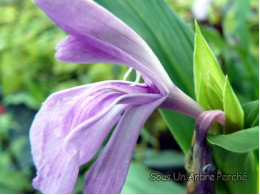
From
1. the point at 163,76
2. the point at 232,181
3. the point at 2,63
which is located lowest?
the point at 2,63

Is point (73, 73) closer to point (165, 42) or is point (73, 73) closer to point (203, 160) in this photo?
point (165, 42)

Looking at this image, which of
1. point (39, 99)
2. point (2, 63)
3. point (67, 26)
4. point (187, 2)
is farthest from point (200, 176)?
point (2, 63)

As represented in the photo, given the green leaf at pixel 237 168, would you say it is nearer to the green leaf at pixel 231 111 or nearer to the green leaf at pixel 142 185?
the green leaf at pixel 231 111

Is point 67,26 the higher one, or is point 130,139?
point 67,26

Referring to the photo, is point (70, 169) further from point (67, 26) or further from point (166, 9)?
point (166, 9)

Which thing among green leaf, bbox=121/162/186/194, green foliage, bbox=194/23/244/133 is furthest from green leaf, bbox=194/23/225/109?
green leaf, bbox=121/162/186/194

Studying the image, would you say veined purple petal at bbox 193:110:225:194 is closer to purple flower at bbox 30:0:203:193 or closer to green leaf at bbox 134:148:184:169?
purple flower at bbox 30:0:203:193
